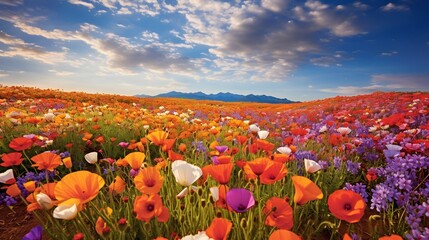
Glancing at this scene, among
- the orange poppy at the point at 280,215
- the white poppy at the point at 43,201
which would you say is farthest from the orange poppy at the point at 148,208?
the orange poppy at the point at 280,215

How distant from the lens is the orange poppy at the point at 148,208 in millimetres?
1445

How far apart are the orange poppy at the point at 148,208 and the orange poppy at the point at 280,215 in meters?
0.57

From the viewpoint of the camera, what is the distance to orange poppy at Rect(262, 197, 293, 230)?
1384 mm

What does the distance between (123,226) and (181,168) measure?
1.41ft

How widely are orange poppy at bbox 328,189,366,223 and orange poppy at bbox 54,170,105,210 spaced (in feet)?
3.72

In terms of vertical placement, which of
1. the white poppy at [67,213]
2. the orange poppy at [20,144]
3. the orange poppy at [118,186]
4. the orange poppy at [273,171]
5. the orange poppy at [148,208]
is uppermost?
the orange poppy at [273,171]

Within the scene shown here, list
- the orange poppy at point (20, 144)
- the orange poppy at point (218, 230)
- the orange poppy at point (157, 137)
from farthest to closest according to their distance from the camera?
the orange poppy at point (20, 144)
the orange poppy at point (157, 137)
the orange poppy at point (218, 230)

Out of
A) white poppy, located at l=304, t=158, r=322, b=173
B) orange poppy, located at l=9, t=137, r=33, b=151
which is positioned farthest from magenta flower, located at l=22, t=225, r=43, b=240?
white poppy, located at l=304, t=158, r=322, b=173

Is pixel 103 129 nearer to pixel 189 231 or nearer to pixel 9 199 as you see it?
pixel 9 199

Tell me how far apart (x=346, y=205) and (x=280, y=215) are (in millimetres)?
320

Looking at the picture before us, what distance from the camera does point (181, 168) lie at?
1.60 meters

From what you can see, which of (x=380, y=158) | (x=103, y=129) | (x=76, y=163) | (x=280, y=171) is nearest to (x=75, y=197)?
(x=280, y=171)

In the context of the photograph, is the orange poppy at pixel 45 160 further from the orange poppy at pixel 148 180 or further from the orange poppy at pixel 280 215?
the orange poppy at pixel 280 215

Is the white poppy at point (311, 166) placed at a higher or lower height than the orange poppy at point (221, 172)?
lower
